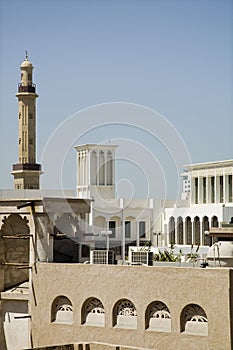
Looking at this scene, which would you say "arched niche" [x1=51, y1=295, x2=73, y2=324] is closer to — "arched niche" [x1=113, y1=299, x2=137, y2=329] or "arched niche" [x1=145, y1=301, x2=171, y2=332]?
"arched niche" [x1=113, y1=299, x2=137, y2=329]

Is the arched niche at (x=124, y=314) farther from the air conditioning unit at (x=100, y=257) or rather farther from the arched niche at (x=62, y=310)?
the air conditioning unit at (x=100, y=257)

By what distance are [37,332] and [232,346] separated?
Result: 4913 millimetres

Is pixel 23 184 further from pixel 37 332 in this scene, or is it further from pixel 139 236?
pixel 37 332

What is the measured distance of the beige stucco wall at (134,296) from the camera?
16.1 m

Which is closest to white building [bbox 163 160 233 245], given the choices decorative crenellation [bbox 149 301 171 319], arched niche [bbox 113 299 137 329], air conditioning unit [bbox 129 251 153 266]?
air conditioning unit [bbox 129 251 153 266]

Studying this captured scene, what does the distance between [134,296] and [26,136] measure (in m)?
34.6

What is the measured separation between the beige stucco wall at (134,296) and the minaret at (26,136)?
31.6m

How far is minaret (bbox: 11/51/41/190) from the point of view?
50.1 meters

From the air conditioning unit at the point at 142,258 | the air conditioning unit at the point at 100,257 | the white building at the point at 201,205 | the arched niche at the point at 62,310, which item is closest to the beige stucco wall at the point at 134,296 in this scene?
the arched niche at the point at 62,310

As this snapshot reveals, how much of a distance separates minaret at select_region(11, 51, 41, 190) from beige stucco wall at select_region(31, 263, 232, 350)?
31568 millimetres

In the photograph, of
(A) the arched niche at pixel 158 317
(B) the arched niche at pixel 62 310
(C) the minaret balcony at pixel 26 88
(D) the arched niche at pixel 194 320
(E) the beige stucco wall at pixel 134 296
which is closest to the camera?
(E) the beige stucco wall at pixel 134 296

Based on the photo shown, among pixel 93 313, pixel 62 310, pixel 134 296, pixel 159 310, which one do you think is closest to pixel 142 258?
pixel 134 296

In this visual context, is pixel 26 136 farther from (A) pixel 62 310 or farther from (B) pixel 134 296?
(B) pixel 134 296

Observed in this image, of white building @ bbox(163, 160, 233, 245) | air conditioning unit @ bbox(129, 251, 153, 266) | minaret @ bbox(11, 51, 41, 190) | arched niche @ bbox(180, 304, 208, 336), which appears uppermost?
minaret @ bbox(11, 51, 41, 190)
